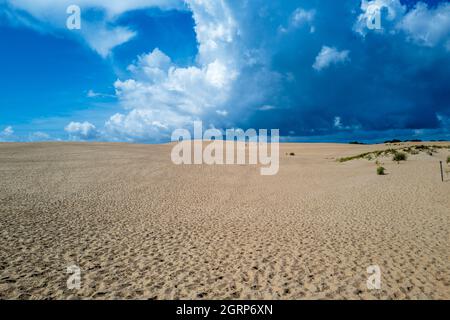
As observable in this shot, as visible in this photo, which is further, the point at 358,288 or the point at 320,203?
the point at 320,203

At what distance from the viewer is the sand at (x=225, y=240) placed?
830cm

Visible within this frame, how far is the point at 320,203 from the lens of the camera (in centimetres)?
2098

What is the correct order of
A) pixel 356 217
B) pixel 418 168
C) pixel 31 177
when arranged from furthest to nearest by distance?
pixel 418 168, pixel 31 177, pixel 356 217

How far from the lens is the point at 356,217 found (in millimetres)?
16672

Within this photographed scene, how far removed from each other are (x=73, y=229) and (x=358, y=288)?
13.9 meters

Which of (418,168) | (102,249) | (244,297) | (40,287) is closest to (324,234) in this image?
(244,297)

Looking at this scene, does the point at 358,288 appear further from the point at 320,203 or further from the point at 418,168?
the point at 418,168

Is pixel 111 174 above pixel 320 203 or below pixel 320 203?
above

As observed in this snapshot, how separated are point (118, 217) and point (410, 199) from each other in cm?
2207

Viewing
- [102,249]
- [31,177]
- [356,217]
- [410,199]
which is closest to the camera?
[102,249]

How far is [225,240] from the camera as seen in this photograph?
12812 mm

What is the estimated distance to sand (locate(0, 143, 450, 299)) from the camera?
830cm

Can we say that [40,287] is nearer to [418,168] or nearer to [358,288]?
[358,288]

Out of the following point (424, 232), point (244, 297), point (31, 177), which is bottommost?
point (244, 297)
